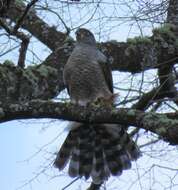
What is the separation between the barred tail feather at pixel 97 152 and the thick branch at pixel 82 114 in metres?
1.05

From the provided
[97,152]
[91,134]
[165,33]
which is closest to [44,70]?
[91,134]

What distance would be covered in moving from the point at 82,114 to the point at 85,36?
2.56 m

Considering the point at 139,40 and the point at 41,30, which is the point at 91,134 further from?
the point at 41,30

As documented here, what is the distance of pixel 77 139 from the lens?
16.9ft

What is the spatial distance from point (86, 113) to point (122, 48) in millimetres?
1840

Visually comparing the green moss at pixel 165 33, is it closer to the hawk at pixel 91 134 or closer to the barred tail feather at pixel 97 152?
the hawk at pixel 91 134

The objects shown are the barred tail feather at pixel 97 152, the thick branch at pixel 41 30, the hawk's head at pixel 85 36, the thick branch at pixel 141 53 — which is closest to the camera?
the barred tail feather at pixel 97 152

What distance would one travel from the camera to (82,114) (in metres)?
3.60

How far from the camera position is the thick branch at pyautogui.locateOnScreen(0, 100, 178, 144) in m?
3.36

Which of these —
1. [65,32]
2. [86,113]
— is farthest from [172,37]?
[86,113]

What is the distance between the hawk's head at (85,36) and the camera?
5.93 m

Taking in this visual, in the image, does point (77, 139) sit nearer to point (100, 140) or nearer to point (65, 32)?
point (100, 140)

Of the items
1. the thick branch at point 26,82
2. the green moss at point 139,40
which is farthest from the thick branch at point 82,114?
the green moss at point 139,40

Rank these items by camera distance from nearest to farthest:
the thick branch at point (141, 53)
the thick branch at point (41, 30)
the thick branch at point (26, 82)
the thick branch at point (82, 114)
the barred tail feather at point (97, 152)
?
the thick branch at point (82, 114), the thick branch at point (26, 82), the barred tail feather at point (97, 152), the thick branch at point (141, 53), the thick branch at point (41, 30)
